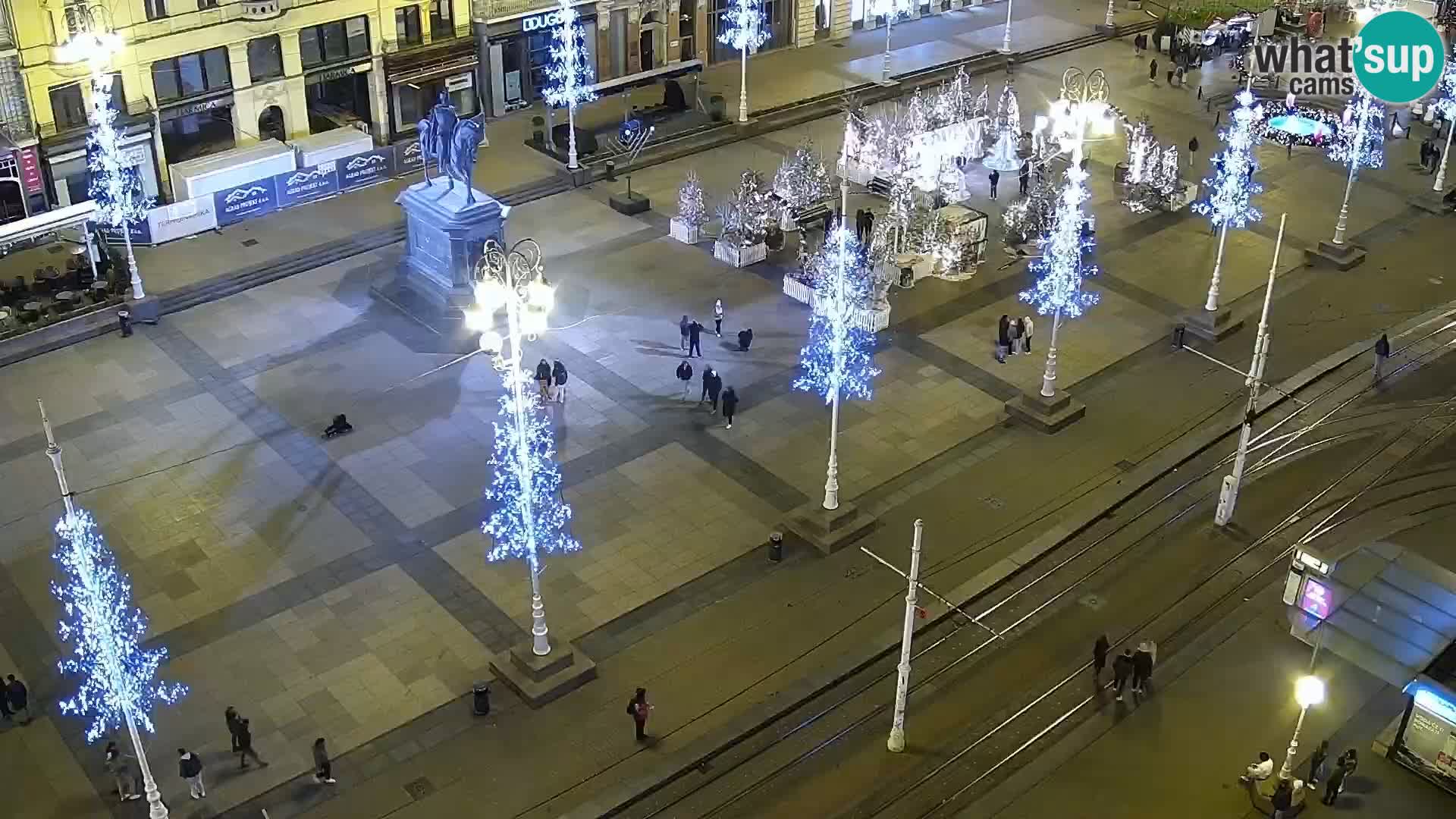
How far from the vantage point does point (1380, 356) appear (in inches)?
1630

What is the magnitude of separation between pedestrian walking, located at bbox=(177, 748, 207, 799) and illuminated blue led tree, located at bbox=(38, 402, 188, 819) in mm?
588

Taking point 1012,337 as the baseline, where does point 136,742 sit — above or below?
above

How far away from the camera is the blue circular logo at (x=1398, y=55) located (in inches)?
1489

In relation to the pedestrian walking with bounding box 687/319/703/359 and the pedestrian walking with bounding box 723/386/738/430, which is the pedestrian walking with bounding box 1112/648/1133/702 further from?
the pedestrian walking with bounding box 687/319/703/359

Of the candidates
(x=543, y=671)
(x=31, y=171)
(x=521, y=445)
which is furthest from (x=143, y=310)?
(x=543, y=671)

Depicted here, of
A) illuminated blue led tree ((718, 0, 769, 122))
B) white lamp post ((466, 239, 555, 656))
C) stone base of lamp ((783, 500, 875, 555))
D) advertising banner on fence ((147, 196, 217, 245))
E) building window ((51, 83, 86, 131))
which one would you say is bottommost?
stone base of lamp ((783, 500, 875, 555))

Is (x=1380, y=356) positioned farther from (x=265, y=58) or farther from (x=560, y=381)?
(x=265, y=58)

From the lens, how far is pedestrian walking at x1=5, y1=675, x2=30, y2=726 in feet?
92.0

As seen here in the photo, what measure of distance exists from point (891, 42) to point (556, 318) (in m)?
32.3

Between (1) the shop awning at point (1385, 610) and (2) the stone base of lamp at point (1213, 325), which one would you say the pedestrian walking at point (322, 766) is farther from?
(2) the stone base of lamp at point (1213, 325)

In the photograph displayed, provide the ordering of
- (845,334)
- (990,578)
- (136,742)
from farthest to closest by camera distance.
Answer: (845,334), (990,578), (136,742)

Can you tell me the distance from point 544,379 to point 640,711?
13225mm

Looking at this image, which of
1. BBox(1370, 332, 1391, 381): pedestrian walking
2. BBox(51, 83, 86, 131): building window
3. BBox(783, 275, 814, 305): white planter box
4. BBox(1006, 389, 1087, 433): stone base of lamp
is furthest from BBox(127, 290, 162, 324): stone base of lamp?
BBox(1370, 332, 1391, 381): pedestrian walking

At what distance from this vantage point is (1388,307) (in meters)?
45.8
